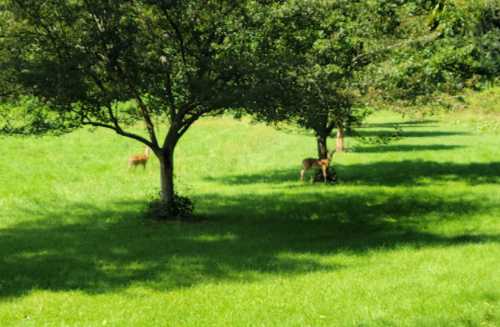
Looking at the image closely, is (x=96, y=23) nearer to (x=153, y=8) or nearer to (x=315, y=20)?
(x=153, y=8)

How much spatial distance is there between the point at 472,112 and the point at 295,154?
2738 centimetres

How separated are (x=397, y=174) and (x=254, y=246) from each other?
17.4 metres

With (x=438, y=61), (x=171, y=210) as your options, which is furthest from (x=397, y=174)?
(x=171, y=210)

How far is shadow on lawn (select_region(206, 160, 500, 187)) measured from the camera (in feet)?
104

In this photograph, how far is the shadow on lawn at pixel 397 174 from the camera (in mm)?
31578

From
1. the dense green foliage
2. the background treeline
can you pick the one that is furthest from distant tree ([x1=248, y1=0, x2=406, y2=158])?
the dense green foliage

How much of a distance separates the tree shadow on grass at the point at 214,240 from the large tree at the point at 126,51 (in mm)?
3568

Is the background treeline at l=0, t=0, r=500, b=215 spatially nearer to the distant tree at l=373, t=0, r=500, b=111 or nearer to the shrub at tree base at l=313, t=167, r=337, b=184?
the distant tree at l=373, t=0, r=500, b=111

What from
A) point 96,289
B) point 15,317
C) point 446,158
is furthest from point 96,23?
point 446,158

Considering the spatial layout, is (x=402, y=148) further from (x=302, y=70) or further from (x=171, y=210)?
(x=302, y=70)

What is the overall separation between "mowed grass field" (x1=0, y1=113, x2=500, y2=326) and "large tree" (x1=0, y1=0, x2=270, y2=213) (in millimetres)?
3883

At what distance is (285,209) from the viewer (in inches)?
961

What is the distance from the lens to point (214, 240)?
19.0 m

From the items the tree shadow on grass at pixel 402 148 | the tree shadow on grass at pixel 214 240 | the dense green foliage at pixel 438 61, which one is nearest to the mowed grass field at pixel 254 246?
the tree shadow on grass at pixel 214 240
